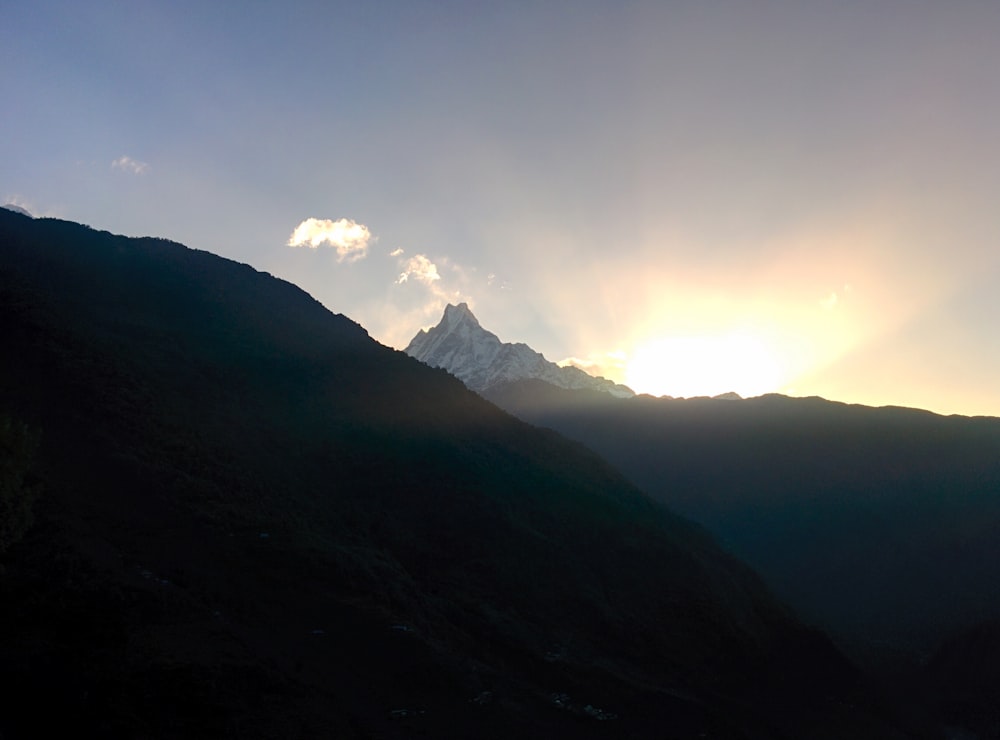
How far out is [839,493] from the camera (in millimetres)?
108250

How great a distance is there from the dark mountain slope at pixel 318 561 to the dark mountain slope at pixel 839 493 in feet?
95.7

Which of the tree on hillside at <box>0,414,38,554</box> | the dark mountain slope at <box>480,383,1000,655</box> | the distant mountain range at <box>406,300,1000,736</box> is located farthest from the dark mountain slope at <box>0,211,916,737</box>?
the dark mountain slope at <box>480,383,1000,655</box>

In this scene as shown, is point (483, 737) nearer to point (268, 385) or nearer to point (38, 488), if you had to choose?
point (38, 488)

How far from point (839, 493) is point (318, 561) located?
321 feet

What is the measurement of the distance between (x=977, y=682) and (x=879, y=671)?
28.4 feet

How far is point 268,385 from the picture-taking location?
6725 centimetres

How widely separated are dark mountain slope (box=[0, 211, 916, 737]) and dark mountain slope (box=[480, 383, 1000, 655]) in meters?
29.2

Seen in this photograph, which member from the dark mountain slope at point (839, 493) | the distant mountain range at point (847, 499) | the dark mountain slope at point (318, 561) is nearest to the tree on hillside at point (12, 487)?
the dark mountain slope at point (318, 561)

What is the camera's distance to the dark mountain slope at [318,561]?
2580 cm

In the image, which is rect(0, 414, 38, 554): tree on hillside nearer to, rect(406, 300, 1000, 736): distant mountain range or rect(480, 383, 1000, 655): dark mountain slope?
rect(406, 300, 1000, 736): distant mountain range

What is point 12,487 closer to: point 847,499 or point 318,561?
point 318,561

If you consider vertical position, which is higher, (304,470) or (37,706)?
(304,470)

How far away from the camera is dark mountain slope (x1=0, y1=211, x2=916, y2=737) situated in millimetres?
25797

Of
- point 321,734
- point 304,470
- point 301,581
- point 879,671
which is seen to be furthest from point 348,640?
point 879,671
